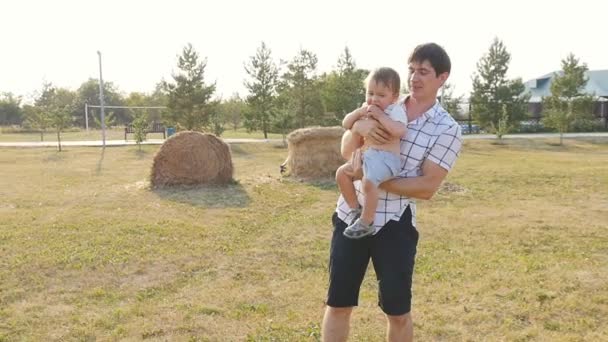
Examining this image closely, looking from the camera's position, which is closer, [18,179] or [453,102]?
Result: [18,179]

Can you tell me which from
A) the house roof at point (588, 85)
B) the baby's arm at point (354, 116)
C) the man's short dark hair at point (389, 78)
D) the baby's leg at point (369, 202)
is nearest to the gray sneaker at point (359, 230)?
the baby's leg at point (369, 202)

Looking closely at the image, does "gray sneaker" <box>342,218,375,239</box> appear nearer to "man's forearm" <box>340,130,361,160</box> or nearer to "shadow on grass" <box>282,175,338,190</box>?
"man's forearm" <box>340,130,361,160</box>

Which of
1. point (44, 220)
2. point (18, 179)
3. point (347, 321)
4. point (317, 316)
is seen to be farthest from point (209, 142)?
point (347, 321)

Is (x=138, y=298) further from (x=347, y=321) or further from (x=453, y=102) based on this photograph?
(x=453, y=102)

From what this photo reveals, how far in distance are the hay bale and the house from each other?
3231cm

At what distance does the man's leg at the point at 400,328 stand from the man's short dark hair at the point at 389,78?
118 cm

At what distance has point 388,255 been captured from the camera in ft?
8.61

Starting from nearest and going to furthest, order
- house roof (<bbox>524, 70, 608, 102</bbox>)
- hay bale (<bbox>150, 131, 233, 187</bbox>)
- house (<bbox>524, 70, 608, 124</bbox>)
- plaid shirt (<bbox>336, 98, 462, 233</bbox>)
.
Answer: plaid shirt (<bbox>336, 98, 462, 233</bbox>) → hay bale (<bbox>150, 131, 233, 187</bbox>) → house (<bbox>524, 70, 608, 124</bbox>) → house roof (<bbox>524, 70, 608, 102</bbox>)

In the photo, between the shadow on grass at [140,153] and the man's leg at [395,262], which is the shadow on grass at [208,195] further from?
the shadow on grass at [140,153]

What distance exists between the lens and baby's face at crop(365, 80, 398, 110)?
2.63 meters

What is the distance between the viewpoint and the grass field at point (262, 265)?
4199mm

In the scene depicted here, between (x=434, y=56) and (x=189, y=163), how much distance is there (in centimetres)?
983

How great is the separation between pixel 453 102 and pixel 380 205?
3768cm

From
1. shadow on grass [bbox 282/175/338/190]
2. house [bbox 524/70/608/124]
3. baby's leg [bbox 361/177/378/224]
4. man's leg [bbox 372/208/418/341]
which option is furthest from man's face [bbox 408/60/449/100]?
house [bbox 524/70/608/124]
